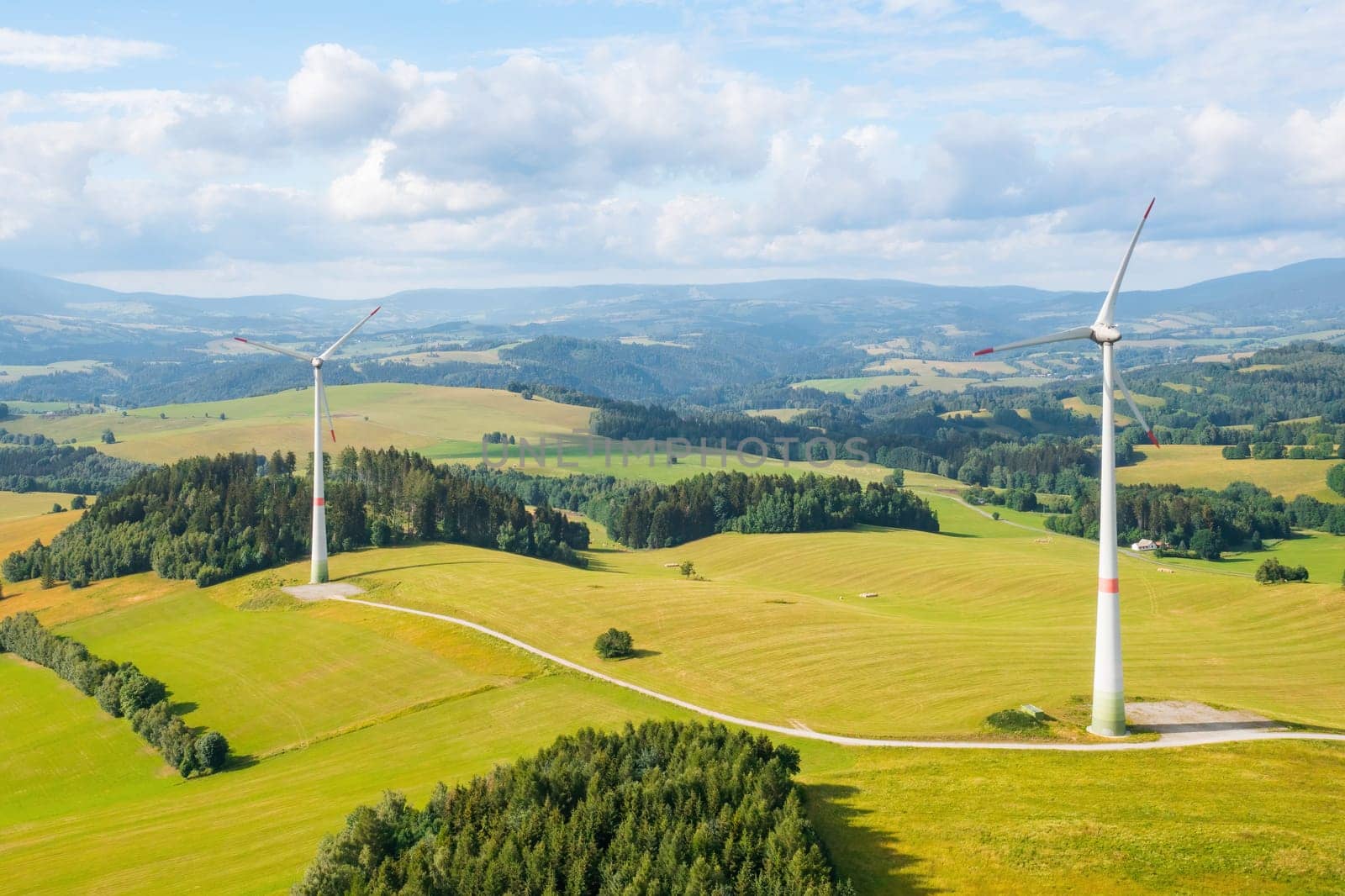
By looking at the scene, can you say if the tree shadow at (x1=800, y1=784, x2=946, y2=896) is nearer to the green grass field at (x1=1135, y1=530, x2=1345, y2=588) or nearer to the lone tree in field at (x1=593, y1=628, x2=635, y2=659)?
the lone tree in field at (x1=593, y1=628, x2=635, y2=659)

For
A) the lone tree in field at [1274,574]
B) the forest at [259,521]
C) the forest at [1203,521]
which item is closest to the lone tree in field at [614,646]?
the forest at [259,521]

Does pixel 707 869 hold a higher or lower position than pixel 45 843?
Answer: higher

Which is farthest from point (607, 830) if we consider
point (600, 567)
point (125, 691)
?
point (600, 567)

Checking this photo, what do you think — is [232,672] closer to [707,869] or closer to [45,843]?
[45,843]

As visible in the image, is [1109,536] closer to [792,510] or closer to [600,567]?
[600,567]

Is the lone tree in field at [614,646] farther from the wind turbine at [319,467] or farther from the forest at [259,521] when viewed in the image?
the forest at [259,521]

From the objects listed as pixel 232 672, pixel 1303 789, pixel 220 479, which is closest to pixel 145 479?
pixel 220 479
